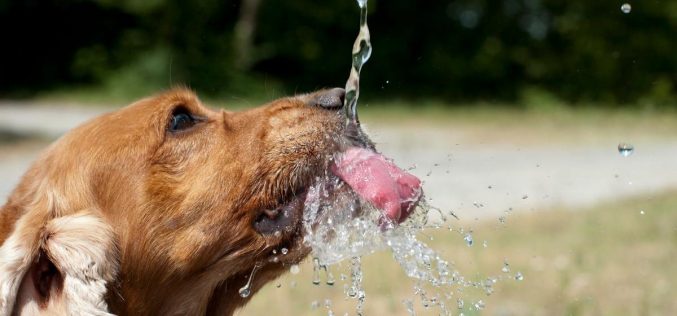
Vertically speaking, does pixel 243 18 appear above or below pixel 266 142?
below

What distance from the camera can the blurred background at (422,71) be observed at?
1527 cm

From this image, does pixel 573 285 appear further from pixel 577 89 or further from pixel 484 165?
pixel 577 89

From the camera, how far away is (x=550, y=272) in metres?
6.65

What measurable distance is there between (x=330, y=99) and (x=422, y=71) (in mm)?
22474

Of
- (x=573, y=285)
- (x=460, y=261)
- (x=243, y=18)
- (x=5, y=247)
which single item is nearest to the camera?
(x=5, y=247)

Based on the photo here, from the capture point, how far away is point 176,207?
4.04 m

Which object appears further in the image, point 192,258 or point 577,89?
point 577,89

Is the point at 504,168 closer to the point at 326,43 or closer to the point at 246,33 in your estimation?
the point at 246,33

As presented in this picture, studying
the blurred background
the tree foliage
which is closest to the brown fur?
the blurred background

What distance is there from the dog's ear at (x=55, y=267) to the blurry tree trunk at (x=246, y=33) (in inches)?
839

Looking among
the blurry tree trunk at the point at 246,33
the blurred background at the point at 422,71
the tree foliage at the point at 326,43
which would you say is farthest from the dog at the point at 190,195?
the blurry tree trunk at the point at 246,33

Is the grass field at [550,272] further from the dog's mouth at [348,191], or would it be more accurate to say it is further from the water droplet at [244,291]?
the water droplet at [244,291]

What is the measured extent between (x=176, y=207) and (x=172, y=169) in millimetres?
193

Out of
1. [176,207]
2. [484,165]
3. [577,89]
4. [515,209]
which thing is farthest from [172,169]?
[577,89]
